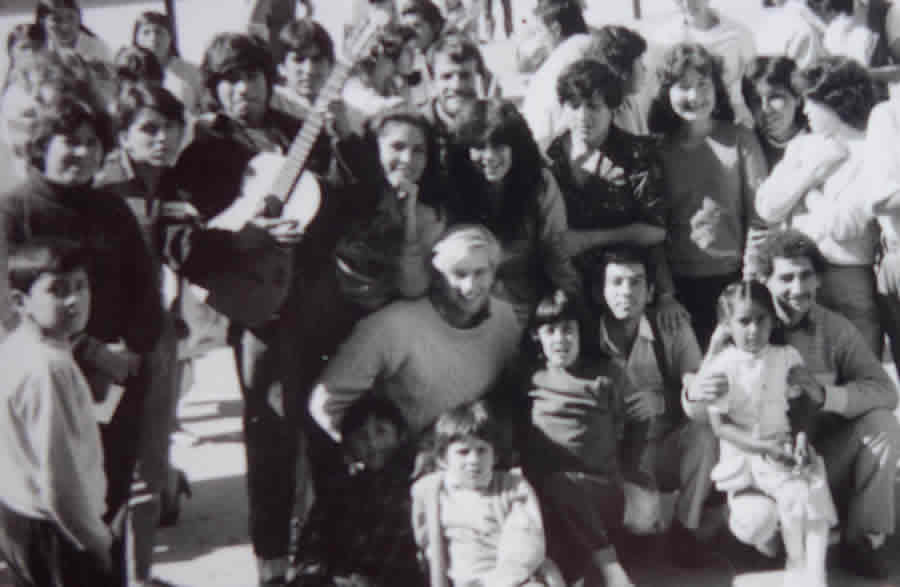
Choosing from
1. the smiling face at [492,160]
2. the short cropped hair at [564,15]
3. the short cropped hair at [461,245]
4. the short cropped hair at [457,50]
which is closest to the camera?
the short cropped hair at [461,245]

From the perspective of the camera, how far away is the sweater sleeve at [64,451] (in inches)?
108

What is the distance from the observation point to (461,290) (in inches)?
123

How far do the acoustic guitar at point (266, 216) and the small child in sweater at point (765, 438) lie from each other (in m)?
1.30

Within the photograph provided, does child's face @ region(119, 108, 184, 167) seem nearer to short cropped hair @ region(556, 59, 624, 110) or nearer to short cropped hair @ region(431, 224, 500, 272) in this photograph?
short cropped hair @ region(431, 224, 500, 272)

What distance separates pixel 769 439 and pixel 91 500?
1.96 metres

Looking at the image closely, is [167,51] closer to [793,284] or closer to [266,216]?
[266,216]

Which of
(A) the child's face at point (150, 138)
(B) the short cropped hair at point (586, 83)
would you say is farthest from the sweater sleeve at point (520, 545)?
(A) the child's face at point (150, 138)

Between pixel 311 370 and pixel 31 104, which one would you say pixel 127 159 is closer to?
pixel 31 104

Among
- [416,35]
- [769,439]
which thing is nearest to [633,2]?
[416,35]

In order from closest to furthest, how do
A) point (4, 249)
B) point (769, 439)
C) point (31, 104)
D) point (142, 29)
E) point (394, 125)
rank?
1. point (4, 249)
2. point (31, 104)
3. point (394, 125)
4. point (769, 439)
5. point (142, 29)

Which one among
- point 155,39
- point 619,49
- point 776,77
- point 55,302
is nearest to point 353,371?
point 55,302

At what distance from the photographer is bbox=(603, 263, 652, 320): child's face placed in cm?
331

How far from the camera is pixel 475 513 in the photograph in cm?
301

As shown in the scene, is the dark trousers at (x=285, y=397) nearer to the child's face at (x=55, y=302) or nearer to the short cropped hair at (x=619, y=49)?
the child's face at (x=55, y=302)
